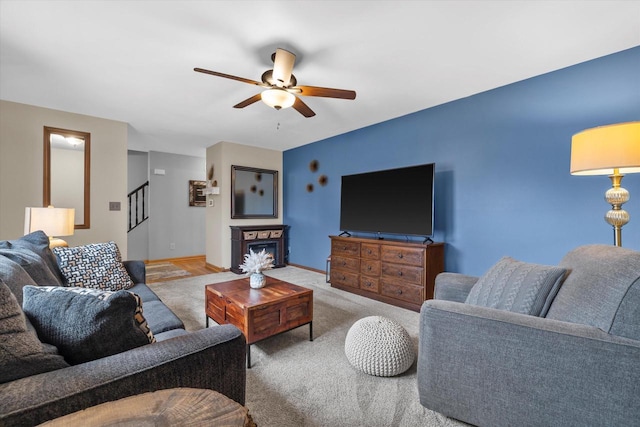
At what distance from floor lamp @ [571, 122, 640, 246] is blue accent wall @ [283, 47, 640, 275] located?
0.55m

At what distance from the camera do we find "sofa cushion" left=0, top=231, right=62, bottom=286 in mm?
1436

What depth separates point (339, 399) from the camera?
5.08 feet

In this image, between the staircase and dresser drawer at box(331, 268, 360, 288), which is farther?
the staircase

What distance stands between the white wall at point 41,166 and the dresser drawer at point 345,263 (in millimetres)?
3051

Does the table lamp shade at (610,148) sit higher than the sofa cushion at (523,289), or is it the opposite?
the table lamp shade at (610,148)

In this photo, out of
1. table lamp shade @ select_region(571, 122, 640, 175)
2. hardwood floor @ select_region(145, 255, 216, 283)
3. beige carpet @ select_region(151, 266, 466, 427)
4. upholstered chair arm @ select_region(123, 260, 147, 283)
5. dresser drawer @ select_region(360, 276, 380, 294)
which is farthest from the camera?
hardwood floor @ select_region(145, 255, 216, 283)

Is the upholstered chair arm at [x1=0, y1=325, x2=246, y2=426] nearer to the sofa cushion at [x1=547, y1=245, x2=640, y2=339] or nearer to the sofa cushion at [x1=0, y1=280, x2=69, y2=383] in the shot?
the sofa cushion at [x1=0, y1=280, x2=69, y2=383]

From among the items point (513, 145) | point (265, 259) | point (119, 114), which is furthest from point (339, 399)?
point (119, 114)

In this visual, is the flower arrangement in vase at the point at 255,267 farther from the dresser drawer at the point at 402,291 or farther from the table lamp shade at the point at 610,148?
the table lamp shade at the point at 610,148

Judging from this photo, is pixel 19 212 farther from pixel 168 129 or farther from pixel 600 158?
pixel 600 158

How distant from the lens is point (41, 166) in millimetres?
3314

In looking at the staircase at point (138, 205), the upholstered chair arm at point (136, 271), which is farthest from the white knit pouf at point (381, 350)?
the staircase at point (138, 205)

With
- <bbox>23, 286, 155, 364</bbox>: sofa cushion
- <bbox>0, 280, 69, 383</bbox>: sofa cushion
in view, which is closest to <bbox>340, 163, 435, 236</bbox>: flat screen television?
<bbox>23, 286, 155, 364</bbox>: sofa cushion

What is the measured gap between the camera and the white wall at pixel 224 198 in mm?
4828
